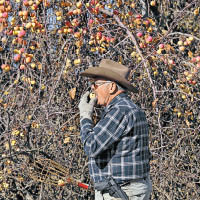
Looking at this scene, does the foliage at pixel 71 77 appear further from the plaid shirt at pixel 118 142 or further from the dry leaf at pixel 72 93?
the plaid shirt at pixel 118 142

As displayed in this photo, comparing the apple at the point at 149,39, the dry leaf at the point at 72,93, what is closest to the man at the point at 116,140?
the dry leaf at the point at 72,93

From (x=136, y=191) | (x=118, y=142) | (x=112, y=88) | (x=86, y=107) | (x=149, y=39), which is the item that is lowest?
(x=136, y=191)

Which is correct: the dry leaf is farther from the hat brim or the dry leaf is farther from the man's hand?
the hat brim

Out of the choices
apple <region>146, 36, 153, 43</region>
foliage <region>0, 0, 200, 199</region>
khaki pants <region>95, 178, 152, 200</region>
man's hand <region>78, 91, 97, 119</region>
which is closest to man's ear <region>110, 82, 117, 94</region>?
man's hand <region>78, 91, 97, 119</region>

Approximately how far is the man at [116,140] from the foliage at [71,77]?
756mm

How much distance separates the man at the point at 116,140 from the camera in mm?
2549

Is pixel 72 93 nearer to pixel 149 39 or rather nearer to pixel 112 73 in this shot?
pixel 149 39

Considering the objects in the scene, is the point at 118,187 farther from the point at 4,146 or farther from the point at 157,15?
the point at 157,15

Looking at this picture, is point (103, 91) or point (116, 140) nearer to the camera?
point (116, 140)

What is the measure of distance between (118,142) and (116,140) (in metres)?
0.05

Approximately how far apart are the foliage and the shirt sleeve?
909 millimetres

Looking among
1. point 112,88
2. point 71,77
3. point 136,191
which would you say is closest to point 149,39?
point 71,77

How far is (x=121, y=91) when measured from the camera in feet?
9.05

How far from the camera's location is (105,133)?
2.54m
